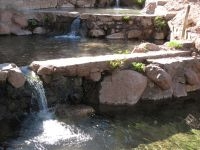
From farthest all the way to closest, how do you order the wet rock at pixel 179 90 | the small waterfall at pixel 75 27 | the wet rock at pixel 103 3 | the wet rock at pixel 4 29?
the wet rock at pixel 103 3 < the small waterfall at pixel 75 27 < the wet rock at pixel 4 29 < the wet rock at pixel 179 90

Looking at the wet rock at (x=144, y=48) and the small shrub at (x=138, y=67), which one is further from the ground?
the wet rock at (x=144, y=48)

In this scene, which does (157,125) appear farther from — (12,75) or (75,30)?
(75,30)

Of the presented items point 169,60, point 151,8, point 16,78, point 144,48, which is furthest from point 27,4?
point 16,78

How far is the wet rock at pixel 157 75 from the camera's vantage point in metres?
11.3

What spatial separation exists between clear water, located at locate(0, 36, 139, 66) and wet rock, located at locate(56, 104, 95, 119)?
3.03m

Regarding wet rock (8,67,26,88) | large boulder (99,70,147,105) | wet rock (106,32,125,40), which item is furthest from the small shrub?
wet rock (106,32,125,40)

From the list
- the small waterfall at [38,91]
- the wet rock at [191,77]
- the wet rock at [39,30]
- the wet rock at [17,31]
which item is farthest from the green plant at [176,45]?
the wet rock at [17,31]

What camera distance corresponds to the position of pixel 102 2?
24.2 meters

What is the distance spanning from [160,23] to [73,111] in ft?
30.2

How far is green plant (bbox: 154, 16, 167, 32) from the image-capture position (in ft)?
59.6

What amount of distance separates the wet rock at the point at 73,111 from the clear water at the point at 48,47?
3032mm

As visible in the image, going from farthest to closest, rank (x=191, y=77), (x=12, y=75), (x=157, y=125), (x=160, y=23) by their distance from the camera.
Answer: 1. (x=160, y=23)
2. (x=191, y=77)
3. (x=157, y=125)
4. (x=12, y=75)

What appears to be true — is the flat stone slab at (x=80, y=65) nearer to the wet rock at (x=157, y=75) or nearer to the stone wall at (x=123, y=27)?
the wet rock at (x=157, y=75)

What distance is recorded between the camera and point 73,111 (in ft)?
33.3
